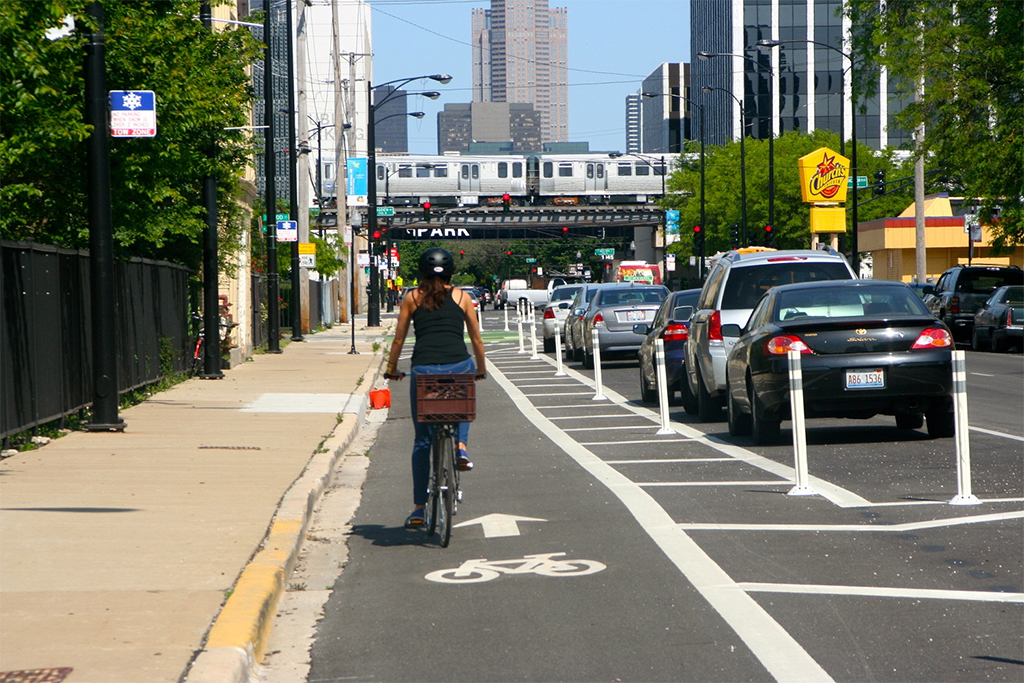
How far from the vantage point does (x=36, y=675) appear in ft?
16.7

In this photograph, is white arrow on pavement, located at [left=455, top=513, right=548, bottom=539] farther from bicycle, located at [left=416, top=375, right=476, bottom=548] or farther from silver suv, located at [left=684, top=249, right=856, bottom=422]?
silver suv, located at [left=684, top=249, right=856, bottom=422]

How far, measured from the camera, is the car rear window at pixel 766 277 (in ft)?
51.5

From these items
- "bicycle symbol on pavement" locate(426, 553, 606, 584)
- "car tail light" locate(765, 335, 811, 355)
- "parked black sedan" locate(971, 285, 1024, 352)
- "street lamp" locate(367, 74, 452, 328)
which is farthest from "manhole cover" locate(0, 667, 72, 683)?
"street lamp" locate(367, 74, 452, 328)

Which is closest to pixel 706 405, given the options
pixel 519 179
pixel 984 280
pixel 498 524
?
pixel 498 524

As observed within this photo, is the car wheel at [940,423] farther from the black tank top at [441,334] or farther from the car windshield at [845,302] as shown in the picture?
the black tank top at [441,334]

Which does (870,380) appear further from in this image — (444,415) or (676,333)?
(676,333)

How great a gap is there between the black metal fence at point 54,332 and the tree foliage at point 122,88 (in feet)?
2.62

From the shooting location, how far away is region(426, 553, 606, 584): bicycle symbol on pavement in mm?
7305

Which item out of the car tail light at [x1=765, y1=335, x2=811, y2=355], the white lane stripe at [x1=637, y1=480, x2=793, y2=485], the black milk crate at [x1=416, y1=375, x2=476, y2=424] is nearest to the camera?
the black milk crate at [x1=416, y1=375, x2=476, y2=424]

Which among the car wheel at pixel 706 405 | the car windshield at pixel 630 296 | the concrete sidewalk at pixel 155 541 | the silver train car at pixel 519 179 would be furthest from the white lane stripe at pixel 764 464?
the silver train car at pixel 519 179

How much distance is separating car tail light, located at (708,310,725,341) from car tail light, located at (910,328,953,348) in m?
3.20

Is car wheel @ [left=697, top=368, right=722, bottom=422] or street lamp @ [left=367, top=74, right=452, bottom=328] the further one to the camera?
street lamp @ [left=367, top=74, right=452, bottom=328]

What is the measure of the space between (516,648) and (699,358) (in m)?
10.3

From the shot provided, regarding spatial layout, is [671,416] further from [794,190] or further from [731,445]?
[794,190]
